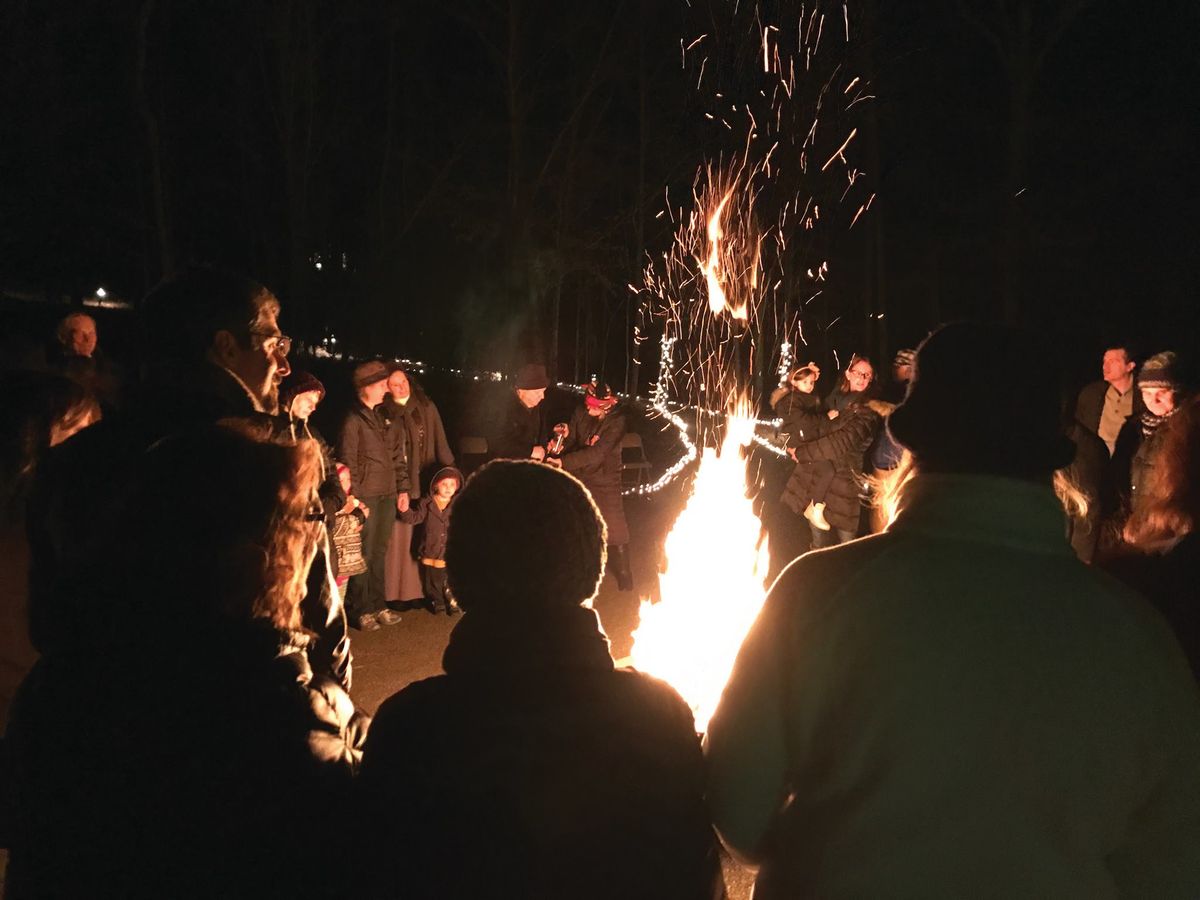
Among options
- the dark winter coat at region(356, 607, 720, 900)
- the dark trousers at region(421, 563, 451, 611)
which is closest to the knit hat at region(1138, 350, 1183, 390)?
the dark trousers at region(421, 563, 451, 611)

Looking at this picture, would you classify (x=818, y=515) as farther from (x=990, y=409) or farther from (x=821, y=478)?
(x=990, y=409)

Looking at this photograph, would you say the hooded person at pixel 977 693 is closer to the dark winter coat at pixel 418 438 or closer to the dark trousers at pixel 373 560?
the dark trousers at pixel 373 560

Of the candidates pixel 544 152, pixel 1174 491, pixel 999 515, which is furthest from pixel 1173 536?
pixel 544 152

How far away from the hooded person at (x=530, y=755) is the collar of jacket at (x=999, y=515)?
66 cm

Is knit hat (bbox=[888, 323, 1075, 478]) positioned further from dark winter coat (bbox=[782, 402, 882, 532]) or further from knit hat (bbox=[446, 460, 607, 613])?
dark winter coat (bbox=[782, 402, 882, 532])

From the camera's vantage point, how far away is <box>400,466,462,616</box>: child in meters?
7.76

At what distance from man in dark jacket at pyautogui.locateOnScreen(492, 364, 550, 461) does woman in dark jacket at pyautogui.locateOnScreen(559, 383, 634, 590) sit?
0.34m

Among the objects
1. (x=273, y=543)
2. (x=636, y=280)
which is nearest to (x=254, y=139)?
(x=636, y=280)

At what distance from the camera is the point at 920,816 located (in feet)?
5.60

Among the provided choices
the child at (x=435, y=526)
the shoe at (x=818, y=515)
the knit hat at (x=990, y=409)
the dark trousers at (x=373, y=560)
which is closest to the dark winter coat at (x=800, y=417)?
the shoe at (x=818, y=515)

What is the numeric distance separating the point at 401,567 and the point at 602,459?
79.8 inches

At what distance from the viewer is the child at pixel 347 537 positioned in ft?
22.6

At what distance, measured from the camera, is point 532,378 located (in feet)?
27.6

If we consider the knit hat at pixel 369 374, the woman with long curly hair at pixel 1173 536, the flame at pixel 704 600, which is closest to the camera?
the woman with long curly hair at pixel 1173 536
